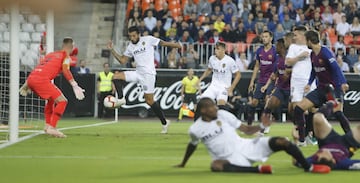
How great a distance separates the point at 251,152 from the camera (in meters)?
7.34

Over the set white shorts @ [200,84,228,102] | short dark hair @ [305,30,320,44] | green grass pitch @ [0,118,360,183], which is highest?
short dark hair @ [305,30,320,44]

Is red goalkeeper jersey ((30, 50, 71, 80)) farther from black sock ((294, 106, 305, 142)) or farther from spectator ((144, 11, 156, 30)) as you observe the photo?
spectator ((144, 11, 156, 30))

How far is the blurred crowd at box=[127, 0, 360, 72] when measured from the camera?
2727 centimetres

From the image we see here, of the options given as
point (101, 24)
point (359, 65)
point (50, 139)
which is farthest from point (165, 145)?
point (101, 24)

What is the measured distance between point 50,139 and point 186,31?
1379 centimetres

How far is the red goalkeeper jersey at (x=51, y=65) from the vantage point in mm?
14812

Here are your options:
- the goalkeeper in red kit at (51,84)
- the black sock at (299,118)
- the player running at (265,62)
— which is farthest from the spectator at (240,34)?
the black sock at (299,118)

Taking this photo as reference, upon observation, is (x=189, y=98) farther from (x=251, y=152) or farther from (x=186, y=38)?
(x=251, y=152)

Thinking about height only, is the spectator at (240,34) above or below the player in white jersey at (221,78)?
above

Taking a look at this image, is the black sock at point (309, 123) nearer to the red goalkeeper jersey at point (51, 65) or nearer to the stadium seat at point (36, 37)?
the red goalkeeper jersey at point (51, 65)

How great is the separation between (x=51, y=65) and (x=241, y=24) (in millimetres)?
Result: 14490

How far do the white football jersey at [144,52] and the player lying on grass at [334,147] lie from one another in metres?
8.61

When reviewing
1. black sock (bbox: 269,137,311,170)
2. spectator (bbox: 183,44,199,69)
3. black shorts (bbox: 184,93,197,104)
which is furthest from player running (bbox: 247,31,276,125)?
spectator (bbox: 183,44,199,69)

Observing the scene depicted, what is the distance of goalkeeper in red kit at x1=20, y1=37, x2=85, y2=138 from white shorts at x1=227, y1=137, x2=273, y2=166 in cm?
773
